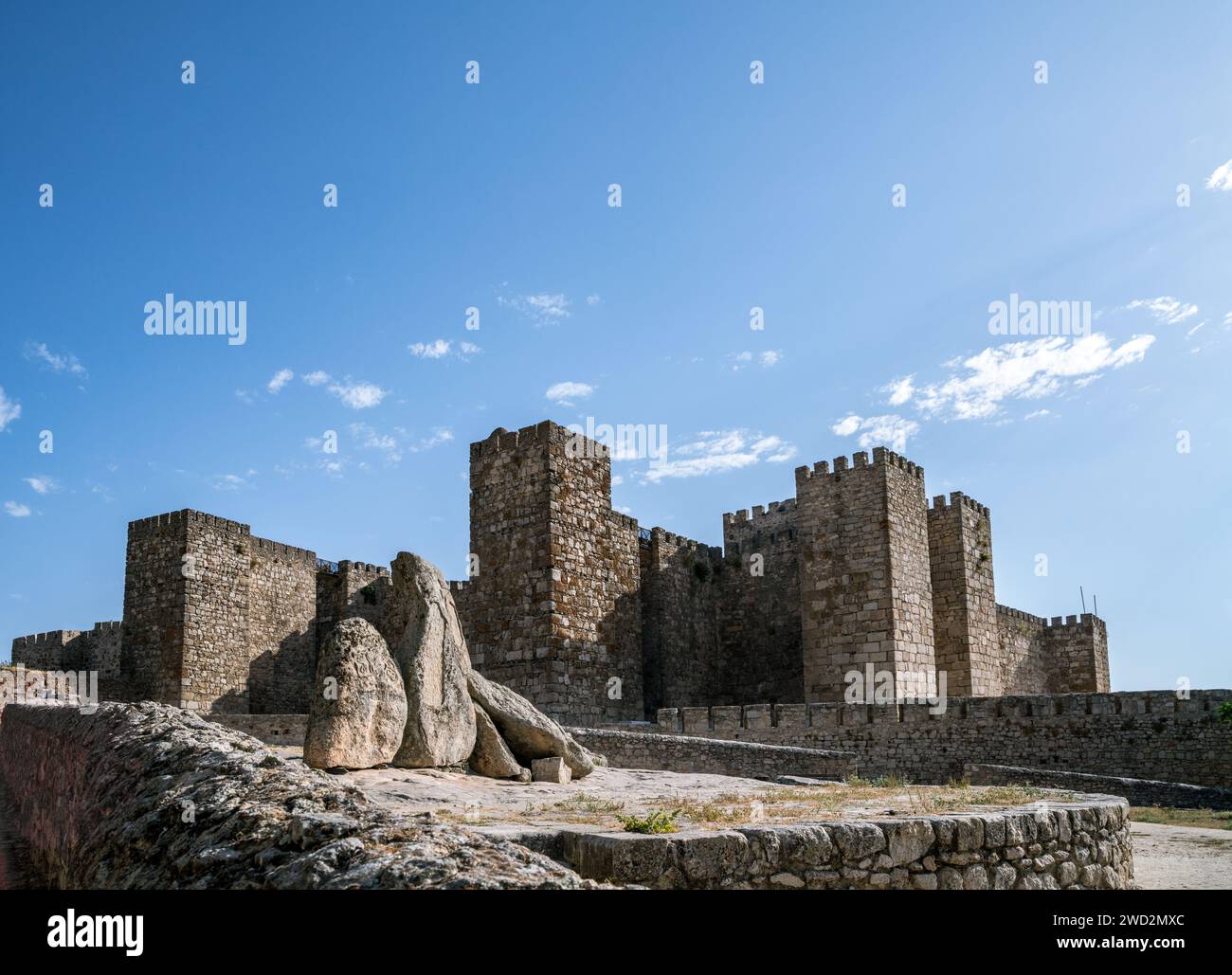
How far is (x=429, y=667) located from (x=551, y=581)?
330 inches

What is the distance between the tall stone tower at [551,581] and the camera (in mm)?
19203

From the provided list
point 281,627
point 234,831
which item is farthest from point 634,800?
point 281,627

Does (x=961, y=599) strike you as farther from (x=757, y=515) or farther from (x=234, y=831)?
(x=234, y=831)

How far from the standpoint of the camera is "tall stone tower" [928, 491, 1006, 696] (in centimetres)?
2277

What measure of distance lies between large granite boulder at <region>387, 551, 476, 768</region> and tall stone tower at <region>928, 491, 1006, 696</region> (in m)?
14.9

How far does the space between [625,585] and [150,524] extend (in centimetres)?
1444

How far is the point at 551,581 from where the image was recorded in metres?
19.2

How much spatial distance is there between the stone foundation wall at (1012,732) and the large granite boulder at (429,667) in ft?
28.2

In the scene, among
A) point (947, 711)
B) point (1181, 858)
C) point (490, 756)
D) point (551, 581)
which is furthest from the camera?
point (551, 581)

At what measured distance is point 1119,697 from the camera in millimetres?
17406

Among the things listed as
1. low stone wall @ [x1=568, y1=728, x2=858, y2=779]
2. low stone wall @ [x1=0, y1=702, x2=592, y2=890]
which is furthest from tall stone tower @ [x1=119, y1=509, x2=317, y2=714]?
low stone wall @ [x1=0, y1=702, x2=592, y2=890]

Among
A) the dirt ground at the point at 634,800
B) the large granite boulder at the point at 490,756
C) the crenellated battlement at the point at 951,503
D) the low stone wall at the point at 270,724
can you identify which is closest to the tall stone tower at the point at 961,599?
the crenellated battlement at the point at 951,503
